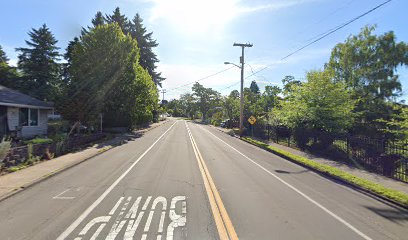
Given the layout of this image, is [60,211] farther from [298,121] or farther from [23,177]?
[298,121]

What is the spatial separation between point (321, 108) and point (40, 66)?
138 ft

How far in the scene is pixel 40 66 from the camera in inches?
1722

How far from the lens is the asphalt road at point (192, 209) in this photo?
5.45m

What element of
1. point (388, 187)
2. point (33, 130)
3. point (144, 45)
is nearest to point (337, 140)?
point (388, 187)

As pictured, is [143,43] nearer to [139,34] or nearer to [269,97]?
[139,34]

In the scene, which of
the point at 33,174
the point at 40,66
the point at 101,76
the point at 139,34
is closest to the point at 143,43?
the point at 139,34

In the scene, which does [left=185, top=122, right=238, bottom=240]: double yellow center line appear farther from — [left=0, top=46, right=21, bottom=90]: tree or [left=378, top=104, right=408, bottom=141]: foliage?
[left=0, top=46, right=21, bottom=90]: tree

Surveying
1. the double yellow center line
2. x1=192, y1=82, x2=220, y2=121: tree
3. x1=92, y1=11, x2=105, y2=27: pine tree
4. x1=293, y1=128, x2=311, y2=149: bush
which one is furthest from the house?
x1=192, y1=82, x2=220, y2=121: tree

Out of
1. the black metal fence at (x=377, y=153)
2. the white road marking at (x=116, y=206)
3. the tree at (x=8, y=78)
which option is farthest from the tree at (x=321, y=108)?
the tree at (x=8, y=78)

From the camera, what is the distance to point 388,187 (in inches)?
398

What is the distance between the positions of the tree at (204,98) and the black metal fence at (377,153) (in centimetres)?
8422

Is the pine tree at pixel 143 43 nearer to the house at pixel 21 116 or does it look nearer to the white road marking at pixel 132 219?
the house at pixel 21 116

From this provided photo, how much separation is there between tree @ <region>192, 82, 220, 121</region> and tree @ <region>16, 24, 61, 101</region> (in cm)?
6108

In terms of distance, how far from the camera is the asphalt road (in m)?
5.45
